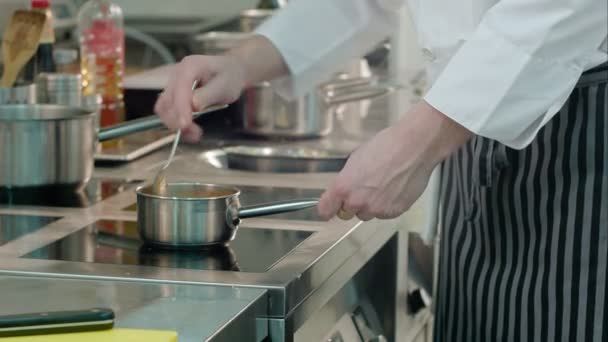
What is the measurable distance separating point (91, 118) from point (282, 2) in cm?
150

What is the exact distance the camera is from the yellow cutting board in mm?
888

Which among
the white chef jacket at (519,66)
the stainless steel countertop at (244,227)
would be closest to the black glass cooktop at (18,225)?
the stainless steel countertop at (244,227)

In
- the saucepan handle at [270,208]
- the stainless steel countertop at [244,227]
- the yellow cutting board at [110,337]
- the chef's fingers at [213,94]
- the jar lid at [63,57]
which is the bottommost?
the yellow cutting board at [110,337]

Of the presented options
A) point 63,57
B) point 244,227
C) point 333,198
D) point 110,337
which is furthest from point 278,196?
point 110,337

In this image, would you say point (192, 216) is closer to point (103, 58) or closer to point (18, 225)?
point (18, 225)

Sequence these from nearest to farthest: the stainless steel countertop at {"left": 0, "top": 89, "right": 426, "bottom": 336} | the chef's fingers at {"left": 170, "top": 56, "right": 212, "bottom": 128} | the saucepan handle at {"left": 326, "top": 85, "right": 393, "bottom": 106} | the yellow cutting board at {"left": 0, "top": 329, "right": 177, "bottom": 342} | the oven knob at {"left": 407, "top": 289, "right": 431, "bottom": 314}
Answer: the yellow cutting board at {"left": 0, "top": 329, "right": 177, "bottom": 342}
the stainless steel countertop at {"left": 0, "top": 89, "right": 426, "bottom": 336}
the chef's fingers at {"left": 170, "top": 56, "right": 212, "bottom": 128}
the oven knob at {"left": 407, "top": 289, "right": 431, "bottom": 314}
the saucepan handle at {"left": 326, "top": 85, "right": 393, "bottom": 106}

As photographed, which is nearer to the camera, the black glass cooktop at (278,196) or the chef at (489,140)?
the chef at (489,140)

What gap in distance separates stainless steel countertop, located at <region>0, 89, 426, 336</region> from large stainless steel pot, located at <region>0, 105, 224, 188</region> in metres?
0.05

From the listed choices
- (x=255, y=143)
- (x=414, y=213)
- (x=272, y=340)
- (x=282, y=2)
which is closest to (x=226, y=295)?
(x=272, y=340)

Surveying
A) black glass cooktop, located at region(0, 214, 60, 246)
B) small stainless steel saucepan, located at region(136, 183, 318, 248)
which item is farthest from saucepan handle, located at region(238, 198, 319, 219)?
black glass cooktop, located at region(0, 214, 60, 246)

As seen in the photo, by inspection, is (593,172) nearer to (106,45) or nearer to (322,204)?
(322,204)

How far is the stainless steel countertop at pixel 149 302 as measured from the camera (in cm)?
95

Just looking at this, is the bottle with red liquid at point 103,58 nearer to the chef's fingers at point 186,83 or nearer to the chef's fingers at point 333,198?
the chef's fingers at point 186,83

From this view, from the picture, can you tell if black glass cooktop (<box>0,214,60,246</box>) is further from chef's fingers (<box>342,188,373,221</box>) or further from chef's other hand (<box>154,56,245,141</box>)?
chef's fingers (<box>342,188,373,221</box>)
